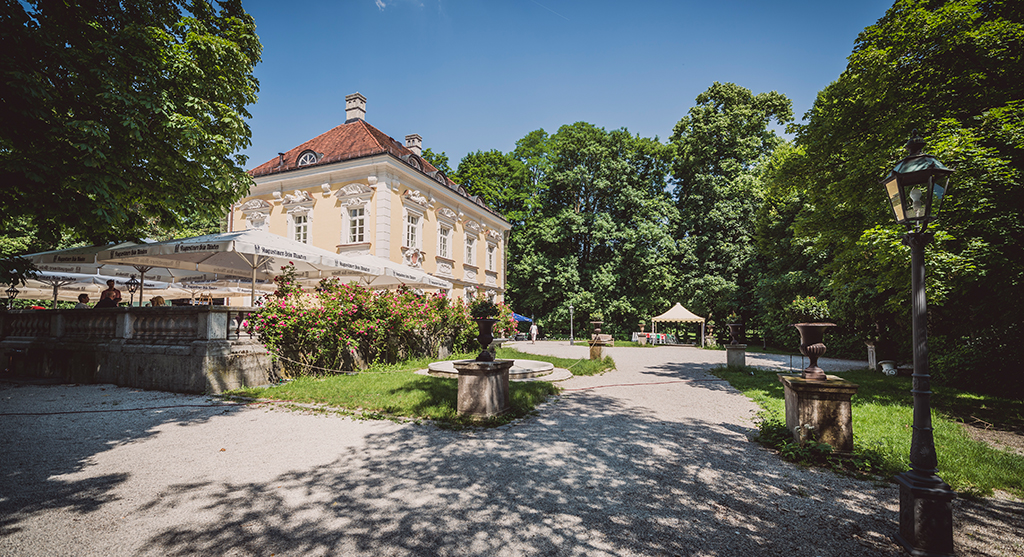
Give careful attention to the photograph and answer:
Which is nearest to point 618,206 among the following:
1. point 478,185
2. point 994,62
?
point 478,185

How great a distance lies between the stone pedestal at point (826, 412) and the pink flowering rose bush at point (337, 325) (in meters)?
8.31

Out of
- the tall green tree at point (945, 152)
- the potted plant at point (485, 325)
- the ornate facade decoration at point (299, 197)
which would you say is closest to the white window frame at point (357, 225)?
the ornate facade decoration at point (299, 197)

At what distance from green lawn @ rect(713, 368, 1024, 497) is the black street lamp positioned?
3.50ft

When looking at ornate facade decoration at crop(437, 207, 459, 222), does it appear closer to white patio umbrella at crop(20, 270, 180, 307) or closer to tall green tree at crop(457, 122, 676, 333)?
tall green tree at crop(457, 122, 676, 333)

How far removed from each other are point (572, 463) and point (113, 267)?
45.4 ft

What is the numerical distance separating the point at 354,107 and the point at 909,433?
2639 centimetres

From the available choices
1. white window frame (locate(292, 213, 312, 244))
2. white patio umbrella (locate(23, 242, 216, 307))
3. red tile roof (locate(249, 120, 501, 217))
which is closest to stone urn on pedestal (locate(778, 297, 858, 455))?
white patio umbrella (locate(23, 242, 216, 307))

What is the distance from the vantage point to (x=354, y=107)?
80.0 feet

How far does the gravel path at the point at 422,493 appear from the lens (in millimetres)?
2900

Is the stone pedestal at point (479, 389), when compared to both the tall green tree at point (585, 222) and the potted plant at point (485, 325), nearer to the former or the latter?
the potted plant at point (485, 325)

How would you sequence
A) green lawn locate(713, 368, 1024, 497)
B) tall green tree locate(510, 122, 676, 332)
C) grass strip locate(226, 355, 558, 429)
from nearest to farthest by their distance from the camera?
green lawn locate(713, 368, 1024, 497), grass strip locate(226, 355, 558, 429), tall green tree locate(510, 122, 676, 332)

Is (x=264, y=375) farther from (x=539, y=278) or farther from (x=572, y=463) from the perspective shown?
(x=539, y=278)

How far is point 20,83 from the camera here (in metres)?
4.62

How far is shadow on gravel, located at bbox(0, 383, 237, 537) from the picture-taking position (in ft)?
11.2
